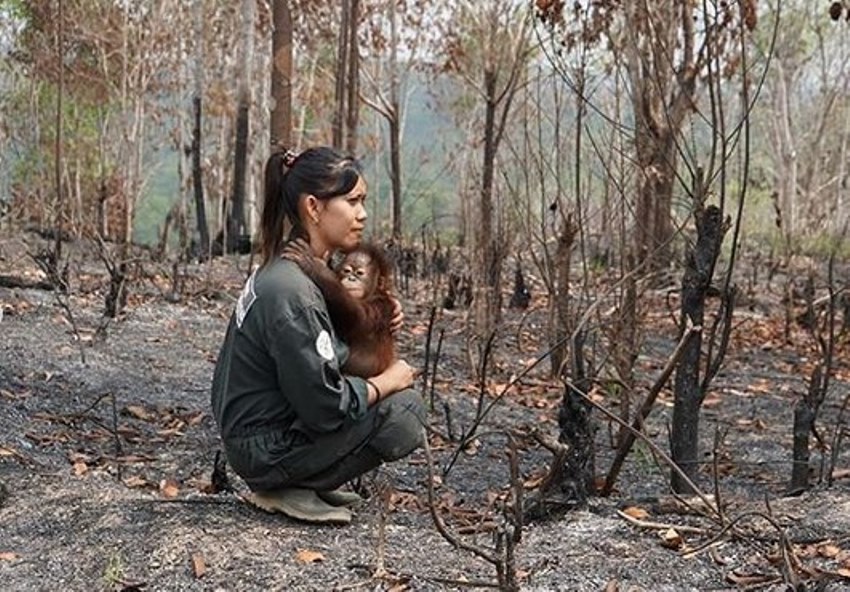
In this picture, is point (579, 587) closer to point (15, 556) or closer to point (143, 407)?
point (15, 556)

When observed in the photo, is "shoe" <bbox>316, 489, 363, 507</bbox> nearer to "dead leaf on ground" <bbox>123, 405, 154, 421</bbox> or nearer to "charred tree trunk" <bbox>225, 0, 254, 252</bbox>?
"dead leaf on ground" <bbox>123, 405, 154, 421</bbox>

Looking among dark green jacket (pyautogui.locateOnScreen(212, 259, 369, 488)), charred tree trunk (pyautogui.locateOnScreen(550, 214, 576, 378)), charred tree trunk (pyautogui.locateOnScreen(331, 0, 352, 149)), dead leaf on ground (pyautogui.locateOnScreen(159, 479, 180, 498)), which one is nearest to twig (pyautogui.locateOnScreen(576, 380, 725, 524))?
dark green jacket (pyautogui.locateOnScreen(212, 259, 369, 488))

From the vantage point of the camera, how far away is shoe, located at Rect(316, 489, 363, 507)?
3713 mm

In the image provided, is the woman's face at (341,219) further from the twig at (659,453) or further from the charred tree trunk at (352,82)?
the charred tree trunk at (352,82)

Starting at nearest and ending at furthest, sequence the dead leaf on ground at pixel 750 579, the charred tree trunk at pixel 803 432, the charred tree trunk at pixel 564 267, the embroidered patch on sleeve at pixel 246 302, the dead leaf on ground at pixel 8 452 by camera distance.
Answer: the dead leaf on ground at pixel 750 579
the embroidered patch on sleeve at pixel 246 302
the charred tree trunk at pixel 803 432
the dead leaf on ground at pixel 8 452
the charred tree trunk at pixel 564 267

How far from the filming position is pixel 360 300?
3574 millimetres

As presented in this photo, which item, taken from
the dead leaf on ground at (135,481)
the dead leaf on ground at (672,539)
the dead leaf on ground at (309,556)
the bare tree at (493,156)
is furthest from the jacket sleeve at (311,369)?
the bare tree at (493,156)

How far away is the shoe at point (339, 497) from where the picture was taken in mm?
3713

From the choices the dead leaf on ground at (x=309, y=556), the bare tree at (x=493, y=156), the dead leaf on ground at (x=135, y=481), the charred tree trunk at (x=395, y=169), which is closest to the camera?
the dead leaf on ground at (x=309, y=556)

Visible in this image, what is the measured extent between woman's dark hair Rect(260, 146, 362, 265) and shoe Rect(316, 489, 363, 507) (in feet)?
2.44

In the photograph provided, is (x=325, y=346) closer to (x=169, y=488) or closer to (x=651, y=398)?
(x=651, y=398)

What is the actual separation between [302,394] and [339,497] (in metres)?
0.57

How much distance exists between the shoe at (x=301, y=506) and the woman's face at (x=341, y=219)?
716 mm

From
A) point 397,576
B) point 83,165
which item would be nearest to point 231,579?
point 397,576
